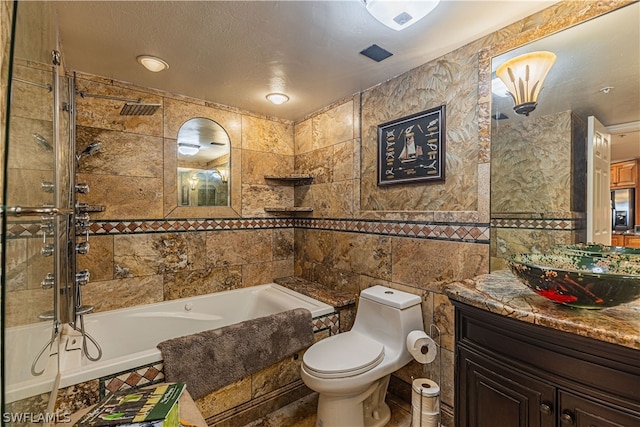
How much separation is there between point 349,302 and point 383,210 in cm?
82

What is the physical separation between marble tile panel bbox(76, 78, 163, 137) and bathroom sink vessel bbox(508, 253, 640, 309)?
272 centimetres

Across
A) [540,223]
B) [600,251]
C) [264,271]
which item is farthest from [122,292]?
[600,251]

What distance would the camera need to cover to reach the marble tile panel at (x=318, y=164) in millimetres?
2781

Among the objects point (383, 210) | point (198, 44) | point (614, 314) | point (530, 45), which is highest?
point (198, 44)

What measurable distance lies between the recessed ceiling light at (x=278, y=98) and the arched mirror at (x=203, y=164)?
589mm

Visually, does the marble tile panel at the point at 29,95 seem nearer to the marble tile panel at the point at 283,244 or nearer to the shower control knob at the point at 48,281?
the shower control knob at the point at 48,281

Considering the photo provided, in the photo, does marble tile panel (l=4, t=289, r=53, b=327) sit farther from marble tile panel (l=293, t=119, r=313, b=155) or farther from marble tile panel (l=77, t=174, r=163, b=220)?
marble tile panel (l=293, t=119, r=313, b=155)

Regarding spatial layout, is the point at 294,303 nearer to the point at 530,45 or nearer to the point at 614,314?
the point at 614,314

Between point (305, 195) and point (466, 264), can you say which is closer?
point (466, 264)

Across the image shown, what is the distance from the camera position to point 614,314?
952 mm

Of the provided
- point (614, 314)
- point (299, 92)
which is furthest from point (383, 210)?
point (614, 314)

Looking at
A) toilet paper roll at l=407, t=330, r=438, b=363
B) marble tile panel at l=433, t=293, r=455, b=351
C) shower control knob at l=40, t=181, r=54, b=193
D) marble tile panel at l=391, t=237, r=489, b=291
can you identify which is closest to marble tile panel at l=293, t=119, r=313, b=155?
marble tile panel at l=391, t=237, r=489, b=291

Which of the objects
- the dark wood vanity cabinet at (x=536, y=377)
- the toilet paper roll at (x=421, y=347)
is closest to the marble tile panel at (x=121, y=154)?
A: the toilet paper roll at (x=421, y=347)

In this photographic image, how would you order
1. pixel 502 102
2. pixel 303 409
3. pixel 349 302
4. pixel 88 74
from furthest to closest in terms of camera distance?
1. pixel 349 302
2. pixel 88 74
3. pixel 303 409
4. pixel 502 102
